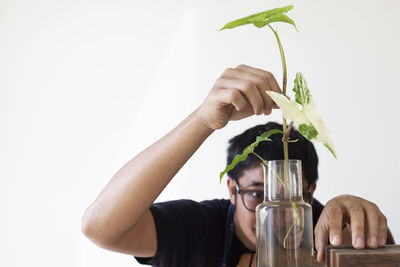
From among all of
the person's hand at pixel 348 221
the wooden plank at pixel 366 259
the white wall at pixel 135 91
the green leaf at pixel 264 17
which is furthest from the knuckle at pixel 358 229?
the white wall at pixel 135 91

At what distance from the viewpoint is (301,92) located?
1.46 ft

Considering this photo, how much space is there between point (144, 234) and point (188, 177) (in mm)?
720

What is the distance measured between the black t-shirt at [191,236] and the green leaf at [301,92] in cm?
62

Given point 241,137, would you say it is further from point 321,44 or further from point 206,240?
point 321,44

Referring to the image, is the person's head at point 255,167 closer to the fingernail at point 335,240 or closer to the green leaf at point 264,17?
the fingernail at point 335,240

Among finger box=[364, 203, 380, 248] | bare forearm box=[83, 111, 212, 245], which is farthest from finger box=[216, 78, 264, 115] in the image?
finger box=[364, 203, 380, 248]

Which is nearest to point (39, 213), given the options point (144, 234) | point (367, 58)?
point (144, 234)

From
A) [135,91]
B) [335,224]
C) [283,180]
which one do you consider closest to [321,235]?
[335,224]

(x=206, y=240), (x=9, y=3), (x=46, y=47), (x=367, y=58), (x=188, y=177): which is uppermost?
(x=9, y=3)

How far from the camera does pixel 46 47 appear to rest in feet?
6.06

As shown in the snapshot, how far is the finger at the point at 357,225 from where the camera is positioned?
1.73 ft

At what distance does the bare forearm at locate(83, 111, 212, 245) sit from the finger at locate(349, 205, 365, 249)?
9.8 inches

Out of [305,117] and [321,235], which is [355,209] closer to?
[321,235]

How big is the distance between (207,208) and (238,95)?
0.63 m
